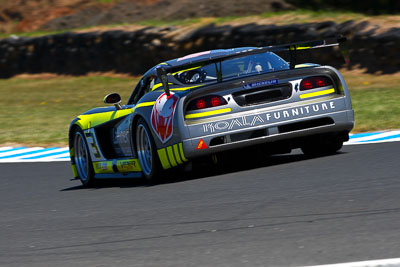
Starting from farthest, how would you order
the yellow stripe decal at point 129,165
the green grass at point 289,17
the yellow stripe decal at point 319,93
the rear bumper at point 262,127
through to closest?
the green grass at point 289,17 → the yellow stripe decal at point 129,165 → the yellow stripe decal at point 319,93 → the rear bumper at point 262,127

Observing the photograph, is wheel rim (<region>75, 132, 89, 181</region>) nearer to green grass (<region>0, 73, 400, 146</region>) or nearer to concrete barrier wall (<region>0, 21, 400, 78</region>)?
green grass (<region>0, 73, 400, 146</region>)

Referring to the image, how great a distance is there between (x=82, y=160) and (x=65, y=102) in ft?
42.6

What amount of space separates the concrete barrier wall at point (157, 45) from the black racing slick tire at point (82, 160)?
9938 mm

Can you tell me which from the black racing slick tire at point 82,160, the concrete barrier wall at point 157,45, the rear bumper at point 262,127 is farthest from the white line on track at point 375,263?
the concrete barrier wall at point 157,45

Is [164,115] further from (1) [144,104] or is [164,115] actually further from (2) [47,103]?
(2) [47,103]

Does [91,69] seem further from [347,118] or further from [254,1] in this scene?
[347,118]

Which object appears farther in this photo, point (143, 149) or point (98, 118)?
point (98, 118)

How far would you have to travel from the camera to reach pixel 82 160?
9391 millimetres

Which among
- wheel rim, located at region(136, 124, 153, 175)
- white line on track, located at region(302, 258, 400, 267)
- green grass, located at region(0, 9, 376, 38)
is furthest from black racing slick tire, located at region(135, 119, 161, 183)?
green grass, located at region(0, 9, 376, 38)

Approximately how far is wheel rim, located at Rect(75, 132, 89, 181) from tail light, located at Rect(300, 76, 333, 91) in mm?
2728

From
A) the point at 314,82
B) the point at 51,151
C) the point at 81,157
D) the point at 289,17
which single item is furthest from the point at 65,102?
the point at 314,82

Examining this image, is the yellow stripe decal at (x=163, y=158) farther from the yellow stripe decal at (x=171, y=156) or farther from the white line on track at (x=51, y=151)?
the white line on track at (x=51, y=151)

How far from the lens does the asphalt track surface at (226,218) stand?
4.43 metres

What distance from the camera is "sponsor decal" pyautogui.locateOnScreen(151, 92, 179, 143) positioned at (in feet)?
24.6
